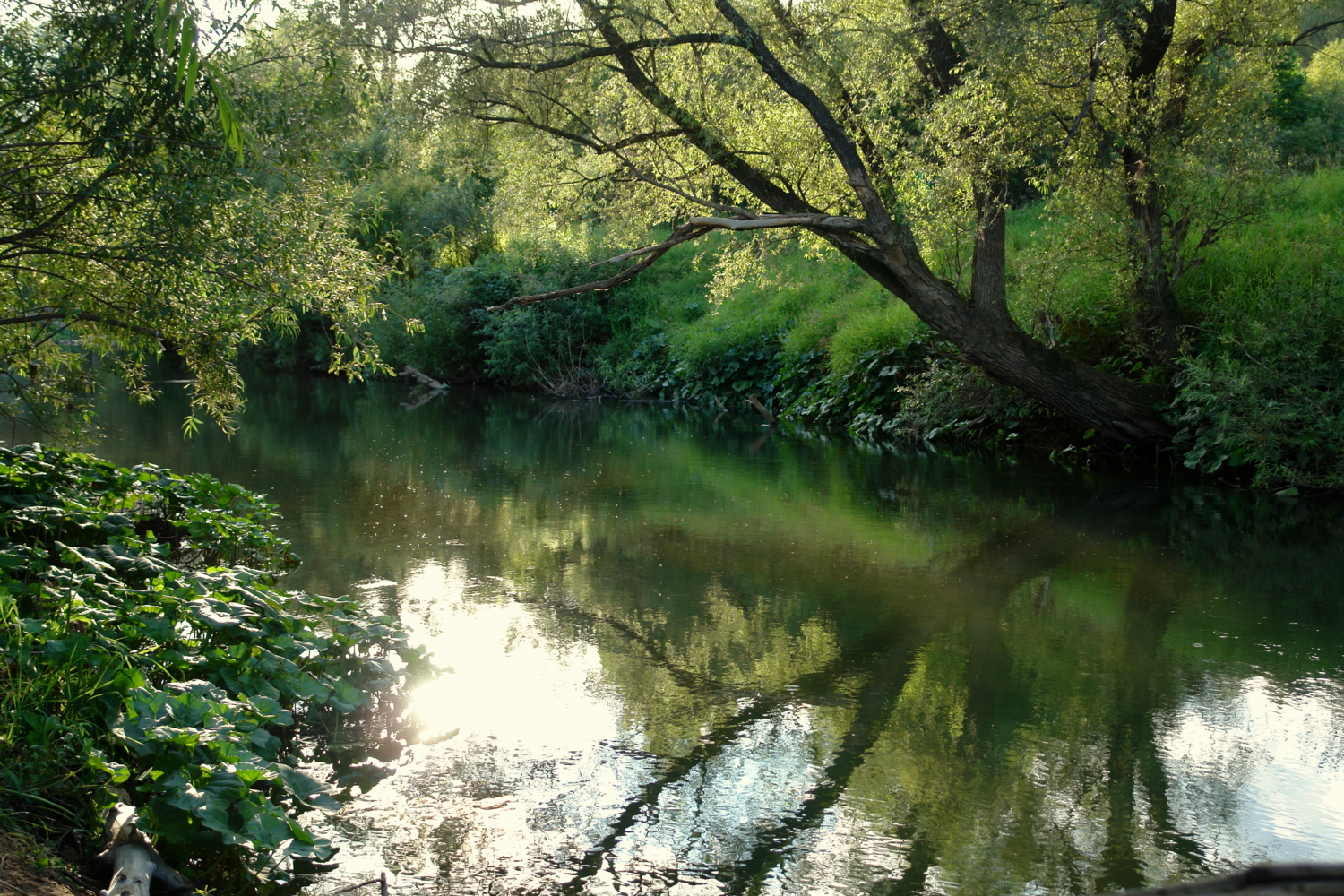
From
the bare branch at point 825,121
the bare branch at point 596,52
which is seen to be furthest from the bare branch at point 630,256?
the bare branch at point 596,52

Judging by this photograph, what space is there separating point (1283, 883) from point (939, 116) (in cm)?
1201

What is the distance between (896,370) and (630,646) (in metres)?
12.6

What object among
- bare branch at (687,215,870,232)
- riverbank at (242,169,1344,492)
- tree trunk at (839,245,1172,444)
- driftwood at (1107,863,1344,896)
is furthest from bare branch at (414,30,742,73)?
driftwood at (1107,863,1344,896)

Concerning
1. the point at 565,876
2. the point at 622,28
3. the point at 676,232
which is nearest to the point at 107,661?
the point at 565,876

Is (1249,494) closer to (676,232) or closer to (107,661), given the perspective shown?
(676,232)

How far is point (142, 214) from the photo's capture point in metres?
5.64

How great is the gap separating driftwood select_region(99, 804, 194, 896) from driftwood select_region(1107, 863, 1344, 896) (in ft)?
11.1

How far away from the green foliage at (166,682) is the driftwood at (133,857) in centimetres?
6

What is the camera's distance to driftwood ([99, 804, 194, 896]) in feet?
10.8

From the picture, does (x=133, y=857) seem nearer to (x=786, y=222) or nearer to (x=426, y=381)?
(x=786, y=222)

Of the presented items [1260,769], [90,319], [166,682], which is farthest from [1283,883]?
[90,319]

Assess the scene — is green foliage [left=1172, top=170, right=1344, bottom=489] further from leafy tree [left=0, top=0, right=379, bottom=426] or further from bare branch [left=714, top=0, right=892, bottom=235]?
leafy tree [left=0, top=0, right=379, bottom=426]

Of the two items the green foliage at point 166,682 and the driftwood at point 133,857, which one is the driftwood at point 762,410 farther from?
the driftwood at point 133,857

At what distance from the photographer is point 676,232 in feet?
36.1
